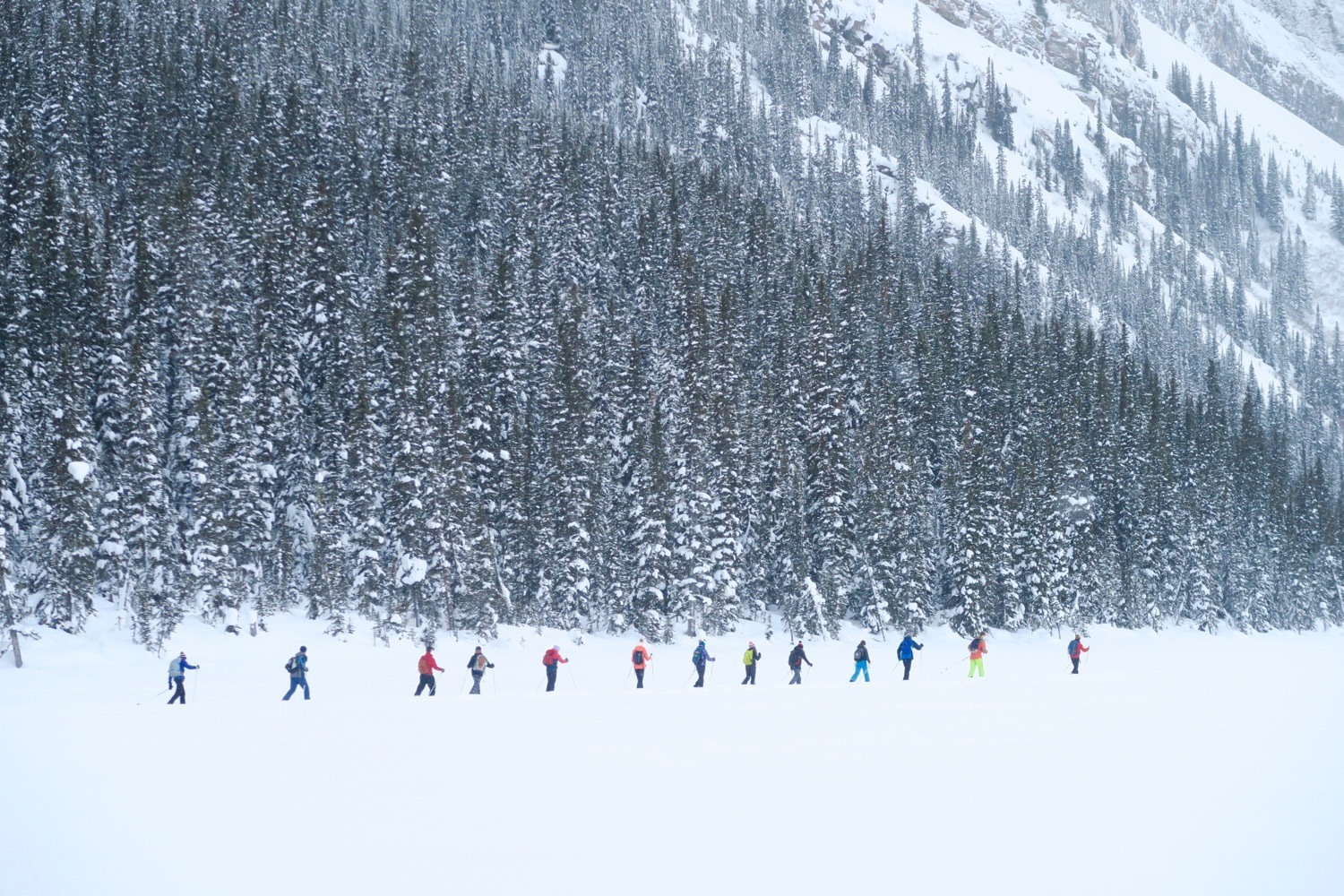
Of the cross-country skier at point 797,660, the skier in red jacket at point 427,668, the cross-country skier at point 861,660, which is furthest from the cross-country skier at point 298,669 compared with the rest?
the cross-country skier at point 861,660

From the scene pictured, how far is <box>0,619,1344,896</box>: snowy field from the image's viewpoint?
977 centimetres

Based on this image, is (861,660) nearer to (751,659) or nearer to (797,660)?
(797,660)

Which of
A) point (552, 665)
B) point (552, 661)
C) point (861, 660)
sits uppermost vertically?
point (552, 661)

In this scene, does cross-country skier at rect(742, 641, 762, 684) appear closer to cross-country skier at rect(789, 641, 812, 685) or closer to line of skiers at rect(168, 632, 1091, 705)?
line of skiers at rect(168, 632, 1091, 705)

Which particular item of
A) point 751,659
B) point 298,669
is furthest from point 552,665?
point 298,669

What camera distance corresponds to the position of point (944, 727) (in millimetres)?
18828

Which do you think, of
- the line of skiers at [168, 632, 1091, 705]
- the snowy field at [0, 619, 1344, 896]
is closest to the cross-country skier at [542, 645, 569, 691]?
the line of skiers at [168, 632, 1091, 705]

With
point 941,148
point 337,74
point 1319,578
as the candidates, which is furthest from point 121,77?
point 941,148

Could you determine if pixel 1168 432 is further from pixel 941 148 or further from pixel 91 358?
pixel 941 148

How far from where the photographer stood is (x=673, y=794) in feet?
42.4

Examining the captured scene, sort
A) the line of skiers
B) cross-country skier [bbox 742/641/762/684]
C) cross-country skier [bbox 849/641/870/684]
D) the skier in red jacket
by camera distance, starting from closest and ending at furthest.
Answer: the line of skiers < the skier in red jacket < cross-country skier [bbox 742/641/762/684] < cross-country skier [bbox 849/641/870/684]

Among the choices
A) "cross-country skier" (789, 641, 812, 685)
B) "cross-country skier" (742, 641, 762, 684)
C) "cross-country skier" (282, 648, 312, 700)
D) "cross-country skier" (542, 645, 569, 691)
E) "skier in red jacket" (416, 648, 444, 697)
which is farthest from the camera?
"cross-country skier" (789, 641, 812, 685)

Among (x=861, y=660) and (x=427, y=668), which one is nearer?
(x=427, y=668)

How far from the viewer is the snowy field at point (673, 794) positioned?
385 inches
